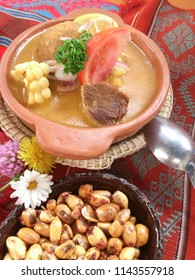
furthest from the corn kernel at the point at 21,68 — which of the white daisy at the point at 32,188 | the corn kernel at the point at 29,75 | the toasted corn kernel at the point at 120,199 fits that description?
the toasted corn kernel at the point at 120,199

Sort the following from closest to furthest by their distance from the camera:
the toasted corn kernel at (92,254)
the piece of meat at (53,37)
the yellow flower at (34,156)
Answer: the toasted corn kernel at (92,254)
the yellow flower at (34,156)
the piece of meat at (53,37)

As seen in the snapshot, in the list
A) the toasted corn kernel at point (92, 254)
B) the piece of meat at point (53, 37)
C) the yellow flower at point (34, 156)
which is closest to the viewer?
the toasted corn kernel at point (92, 254)

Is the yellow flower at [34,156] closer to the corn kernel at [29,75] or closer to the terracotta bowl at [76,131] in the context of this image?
the terracotta bowl at [76,131]

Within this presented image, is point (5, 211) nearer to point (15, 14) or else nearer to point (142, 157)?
point (142, 157)

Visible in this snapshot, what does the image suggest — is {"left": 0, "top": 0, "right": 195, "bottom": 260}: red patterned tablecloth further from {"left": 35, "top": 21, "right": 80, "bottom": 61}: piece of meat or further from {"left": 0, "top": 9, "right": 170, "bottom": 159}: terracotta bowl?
{"left": 35, "top": 21, "right": 80, "bottom": 61}: piece of meat

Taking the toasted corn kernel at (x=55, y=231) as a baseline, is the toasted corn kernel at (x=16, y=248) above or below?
below
